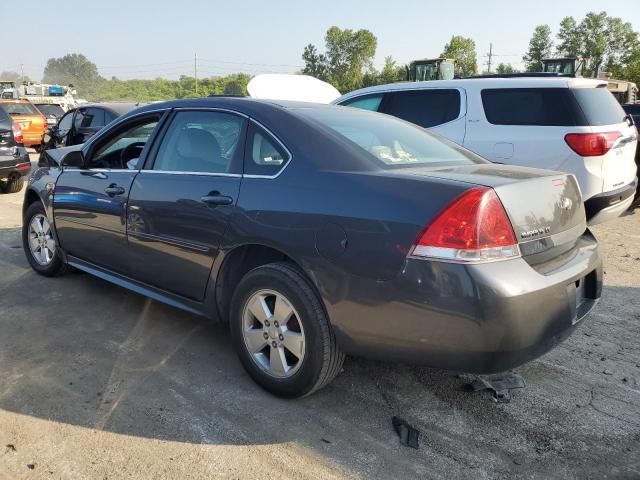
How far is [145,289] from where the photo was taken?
12.1 feet

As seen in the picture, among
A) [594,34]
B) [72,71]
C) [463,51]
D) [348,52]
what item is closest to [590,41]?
[594,34]

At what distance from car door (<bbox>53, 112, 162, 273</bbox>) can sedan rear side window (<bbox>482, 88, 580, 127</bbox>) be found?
12.4 ft

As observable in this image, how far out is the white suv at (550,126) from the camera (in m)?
5.17

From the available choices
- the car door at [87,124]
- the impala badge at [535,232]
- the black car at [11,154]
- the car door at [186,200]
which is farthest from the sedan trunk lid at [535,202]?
the black car at [11,154]

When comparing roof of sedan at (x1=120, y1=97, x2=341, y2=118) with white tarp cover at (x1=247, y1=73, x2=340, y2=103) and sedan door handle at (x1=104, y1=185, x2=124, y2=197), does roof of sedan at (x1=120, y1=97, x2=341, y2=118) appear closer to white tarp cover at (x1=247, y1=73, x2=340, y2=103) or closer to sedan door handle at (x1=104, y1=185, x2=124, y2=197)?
sedan door handle at (x1=104, y1=185, x2=124, y2=197)

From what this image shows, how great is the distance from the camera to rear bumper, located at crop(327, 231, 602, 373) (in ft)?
7.30

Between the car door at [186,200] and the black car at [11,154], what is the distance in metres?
6.86

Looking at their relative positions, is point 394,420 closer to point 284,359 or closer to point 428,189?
point 284,359

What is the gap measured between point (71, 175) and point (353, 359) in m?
2.73

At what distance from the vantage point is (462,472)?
2.33 meters

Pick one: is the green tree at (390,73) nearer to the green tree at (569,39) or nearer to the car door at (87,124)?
the green tree at (569,39)

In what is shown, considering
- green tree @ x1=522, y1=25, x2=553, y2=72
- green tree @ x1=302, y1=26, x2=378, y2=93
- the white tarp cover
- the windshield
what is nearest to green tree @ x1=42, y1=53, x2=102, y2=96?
green tree @ x1=302, y1=26, x2=378, y2=93

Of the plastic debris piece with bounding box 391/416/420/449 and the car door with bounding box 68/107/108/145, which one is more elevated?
the car door with bounding box 68/107/108/145

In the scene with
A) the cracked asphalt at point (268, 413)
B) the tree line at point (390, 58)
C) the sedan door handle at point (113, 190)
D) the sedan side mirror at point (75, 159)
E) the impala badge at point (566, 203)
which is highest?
the tree line at point (390, 58)
